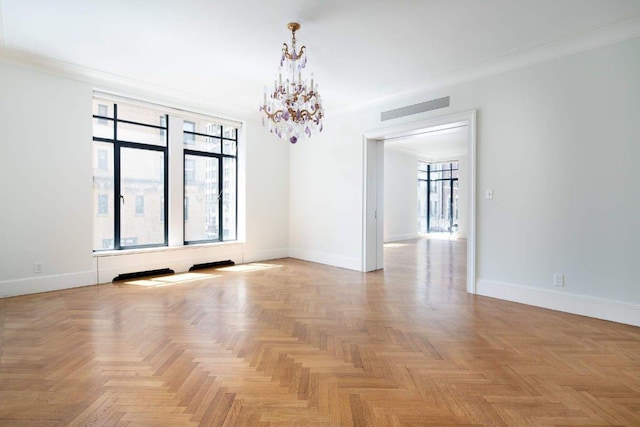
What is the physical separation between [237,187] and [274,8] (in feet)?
13.0

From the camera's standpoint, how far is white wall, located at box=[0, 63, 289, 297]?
399 cm

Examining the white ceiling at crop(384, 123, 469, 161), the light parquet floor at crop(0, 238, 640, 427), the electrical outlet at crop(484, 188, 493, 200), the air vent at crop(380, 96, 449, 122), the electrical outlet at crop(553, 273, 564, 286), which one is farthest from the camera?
the white ceiling at crop(384, 123, 469, 161)

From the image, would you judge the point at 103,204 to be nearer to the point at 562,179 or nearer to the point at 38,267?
the point at 38,267

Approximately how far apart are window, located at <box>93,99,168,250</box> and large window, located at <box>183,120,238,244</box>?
0.42 m

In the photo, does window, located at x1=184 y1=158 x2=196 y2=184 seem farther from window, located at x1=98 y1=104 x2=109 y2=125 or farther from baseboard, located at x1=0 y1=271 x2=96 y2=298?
baseboard, located at x1=0 y1=271 x2=96 y2=298

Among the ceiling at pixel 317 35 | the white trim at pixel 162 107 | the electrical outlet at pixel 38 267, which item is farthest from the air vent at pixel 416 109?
the electrical outlet at pixel 38 267

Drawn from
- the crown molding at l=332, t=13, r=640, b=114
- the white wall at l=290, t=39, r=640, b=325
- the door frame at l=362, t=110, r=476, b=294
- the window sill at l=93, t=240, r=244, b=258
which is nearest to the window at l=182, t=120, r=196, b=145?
the window sill at l=93, t=240, r=244, b=258

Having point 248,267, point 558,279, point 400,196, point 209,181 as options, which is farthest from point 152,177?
point 400,196

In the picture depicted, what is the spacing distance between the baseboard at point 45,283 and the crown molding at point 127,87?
2641 mm

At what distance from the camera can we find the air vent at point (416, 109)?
4.55 metres

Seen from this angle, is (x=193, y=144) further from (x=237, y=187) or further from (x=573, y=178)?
(x=573, y=178)

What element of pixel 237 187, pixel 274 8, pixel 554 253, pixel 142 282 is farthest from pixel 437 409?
pixel 237 187

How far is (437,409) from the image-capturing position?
72.4 inches

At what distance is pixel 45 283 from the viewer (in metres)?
4.25
